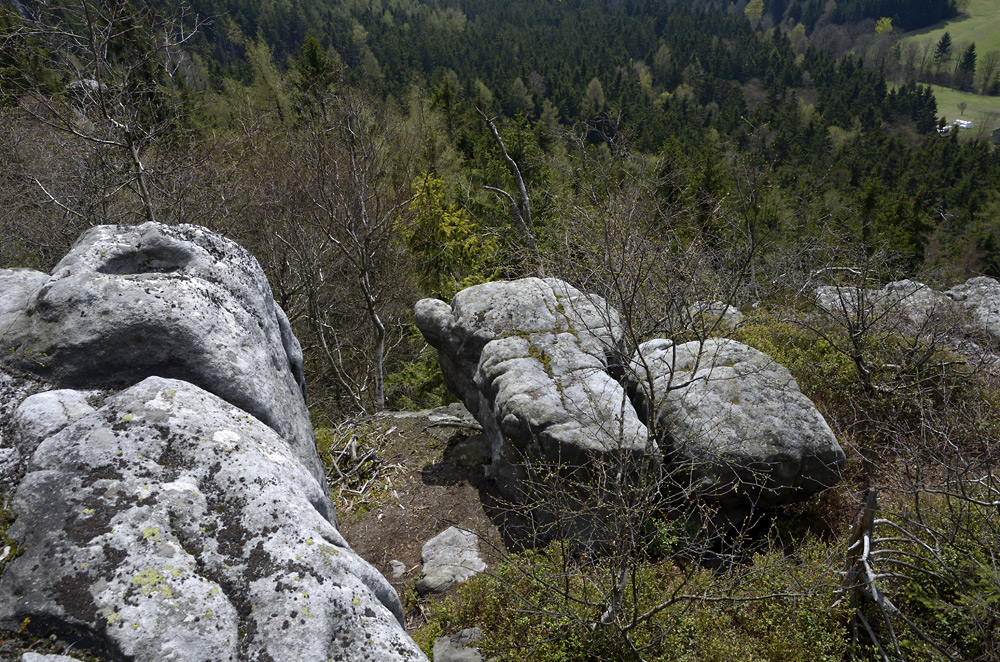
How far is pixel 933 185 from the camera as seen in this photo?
152 ft

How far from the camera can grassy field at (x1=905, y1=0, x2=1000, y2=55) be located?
407 ft

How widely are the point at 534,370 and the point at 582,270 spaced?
11.5ft

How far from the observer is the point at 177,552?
2.20 m

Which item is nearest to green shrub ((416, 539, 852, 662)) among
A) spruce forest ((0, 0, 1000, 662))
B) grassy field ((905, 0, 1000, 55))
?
spruce forest ((0, 0, 1000, 662))

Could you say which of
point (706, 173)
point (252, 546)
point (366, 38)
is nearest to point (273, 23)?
point (366, 38)

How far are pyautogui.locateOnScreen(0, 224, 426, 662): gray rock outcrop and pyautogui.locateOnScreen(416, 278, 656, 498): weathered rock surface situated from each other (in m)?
3.89

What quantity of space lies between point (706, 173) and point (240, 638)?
29.5 metres

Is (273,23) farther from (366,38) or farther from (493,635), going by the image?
(493,635)

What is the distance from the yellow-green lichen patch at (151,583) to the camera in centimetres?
206

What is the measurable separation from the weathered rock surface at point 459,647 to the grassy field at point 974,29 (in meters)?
167

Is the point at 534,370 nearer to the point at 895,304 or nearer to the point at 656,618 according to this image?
the point at 656,618

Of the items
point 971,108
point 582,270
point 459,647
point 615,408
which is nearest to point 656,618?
point 459,647

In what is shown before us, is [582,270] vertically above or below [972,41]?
above

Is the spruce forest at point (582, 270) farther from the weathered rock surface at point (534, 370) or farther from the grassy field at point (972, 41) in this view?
the grassy field at point (972, 41)
